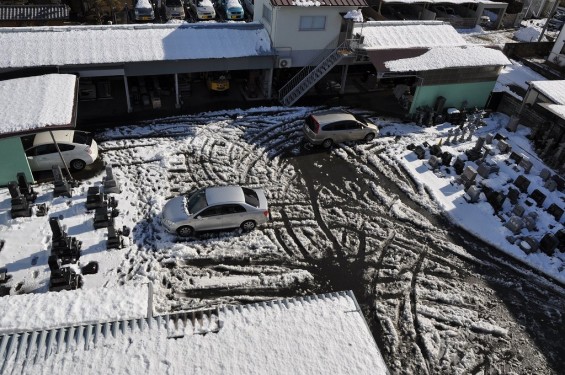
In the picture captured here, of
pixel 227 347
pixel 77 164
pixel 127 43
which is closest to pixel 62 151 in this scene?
pixel 77 164

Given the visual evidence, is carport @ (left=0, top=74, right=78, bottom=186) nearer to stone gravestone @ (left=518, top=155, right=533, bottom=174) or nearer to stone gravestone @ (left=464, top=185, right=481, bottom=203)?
stone gravestone @ (left=464, top=185, right=481, bottom=203)

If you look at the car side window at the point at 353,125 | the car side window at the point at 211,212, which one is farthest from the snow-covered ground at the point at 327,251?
the car side window at the point at 353,125

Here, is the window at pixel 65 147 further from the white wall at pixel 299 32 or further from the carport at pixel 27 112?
the white wall at pixel 299 32

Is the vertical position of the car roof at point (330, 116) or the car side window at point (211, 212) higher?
the car roof at point (330, 116)

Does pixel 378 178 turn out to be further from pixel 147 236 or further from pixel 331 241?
pixel 147 236

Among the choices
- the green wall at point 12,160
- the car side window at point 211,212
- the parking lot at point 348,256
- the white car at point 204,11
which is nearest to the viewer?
the parking lot at point 348,256

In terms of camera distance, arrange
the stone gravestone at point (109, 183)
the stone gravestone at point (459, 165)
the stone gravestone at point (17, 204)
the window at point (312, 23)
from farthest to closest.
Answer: the window at point (312, 23), the stone gravestone at point (459, 165), the stone gravestone at point (109, 183), the stone gravestone at point (17, 204)

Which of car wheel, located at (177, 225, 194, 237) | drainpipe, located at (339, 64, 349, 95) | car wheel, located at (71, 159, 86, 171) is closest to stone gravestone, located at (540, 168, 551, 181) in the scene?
drainpipe, located at (339, 64, 349, 95)
